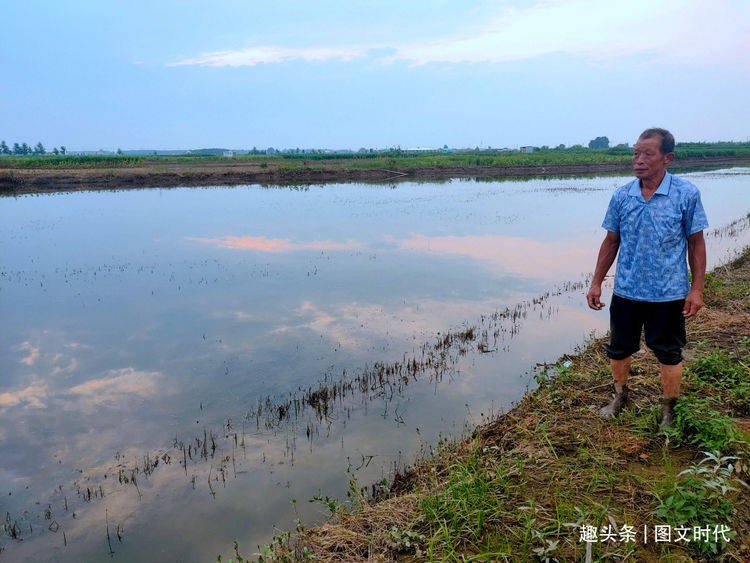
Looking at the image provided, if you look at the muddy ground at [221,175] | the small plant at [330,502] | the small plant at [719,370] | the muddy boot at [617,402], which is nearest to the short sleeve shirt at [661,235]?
the muddy boot at [617,402]

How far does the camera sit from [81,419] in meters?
4.79

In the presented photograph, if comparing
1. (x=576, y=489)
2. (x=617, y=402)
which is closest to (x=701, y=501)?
(x=576, y=489)

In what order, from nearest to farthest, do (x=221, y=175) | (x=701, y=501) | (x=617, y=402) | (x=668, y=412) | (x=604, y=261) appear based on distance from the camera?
(x=701, y=501), (x=668, y=412), (x=604, y=261), (x=617, y=402), (x=221, y=175)

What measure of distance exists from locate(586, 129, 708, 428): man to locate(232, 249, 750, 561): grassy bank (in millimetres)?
394

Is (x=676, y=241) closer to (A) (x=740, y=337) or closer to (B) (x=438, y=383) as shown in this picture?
(A) (x=740, y=337)

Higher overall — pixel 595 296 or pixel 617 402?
pixel 595 296

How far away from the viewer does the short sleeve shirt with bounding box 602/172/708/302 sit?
288 centimetres

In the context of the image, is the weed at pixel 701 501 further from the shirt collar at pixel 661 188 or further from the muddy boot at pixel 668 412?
Answer: the shirt collar at pixel 661 188

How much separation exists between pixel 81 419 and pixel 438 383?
3752mm

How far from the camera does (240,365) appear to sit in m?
5.88

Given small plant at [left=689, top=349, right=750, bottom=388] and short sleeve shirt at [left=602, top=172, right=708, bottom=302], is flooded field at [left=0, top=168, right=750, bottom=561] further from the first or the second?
short sleeve shirt at [left=602, top=172, right=708, bottom=302]

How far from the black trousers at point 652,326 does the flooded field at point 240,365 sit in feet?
6.09

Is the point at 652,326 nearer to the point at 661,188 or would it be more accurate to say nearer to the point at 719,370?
the point at 661,188

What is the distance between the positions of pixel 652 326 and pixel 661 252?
0.48 m
